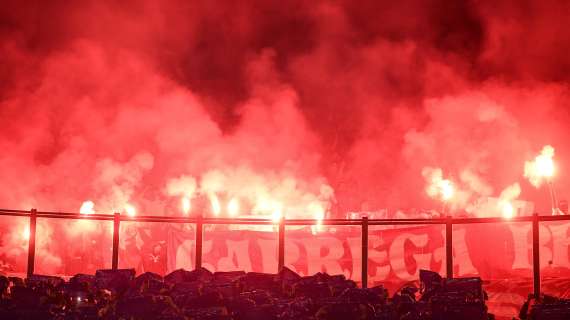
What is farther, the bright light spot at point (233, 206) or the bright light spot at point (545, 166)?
the bright light spot at point (233, 206)

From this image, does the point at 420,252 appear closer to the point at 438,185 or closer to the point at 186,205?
the point at 438,185

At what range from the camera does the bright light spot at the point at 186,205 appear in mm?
26163

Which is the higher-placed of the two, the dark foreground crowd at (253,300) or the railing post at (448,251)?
the railing post at (448,251)

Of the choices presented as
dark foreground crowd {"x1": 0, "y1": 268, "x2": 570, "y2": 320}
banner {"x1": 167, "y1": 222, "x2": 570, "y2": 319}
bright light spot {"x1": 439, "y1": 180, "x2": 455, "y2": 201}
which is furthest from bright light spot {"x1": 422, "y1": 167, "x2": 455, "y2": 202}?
dark foreground crowd {"x1": 0, "y1": 268, "x2": 570, "y2": 320}

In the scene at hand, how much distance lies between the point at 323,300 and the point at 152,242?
9105 mm

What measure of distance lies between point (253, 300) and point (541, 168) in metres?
18.0

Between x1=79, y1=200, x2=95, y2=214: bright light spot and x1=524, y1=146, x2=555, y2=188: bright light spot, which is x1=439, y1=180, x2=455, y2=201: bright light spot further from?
x1=79, y1=200, x2=95, y2=214: bright light spot

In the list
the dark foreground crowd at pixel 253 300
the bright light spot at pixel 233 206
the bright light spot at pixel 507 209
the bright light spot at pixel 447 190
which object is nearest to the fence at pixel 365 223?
the dark foreground crowd at pixel 253 300

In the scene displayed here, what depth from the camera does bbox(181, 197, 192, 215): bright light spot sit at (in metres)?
26.2

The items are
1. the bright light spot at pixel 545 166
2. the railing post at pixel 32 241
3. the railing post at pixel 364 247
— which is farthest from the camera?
the bright light spot at pixel 545 166

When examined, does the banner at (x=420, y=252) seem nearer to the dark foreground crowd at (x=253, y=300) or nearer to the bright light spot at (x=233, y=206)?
the dark foreground crowd at (x=253, y=300)

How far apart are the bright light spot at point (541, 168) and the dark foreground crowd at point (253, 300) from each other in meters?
15.6

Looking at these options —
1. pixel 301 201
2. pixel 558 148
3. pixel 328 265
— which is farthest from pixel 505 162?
pixel 328 265

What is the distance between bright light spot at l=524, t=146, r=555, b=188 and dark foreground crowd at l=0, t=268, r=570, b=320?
1561 centimetres
